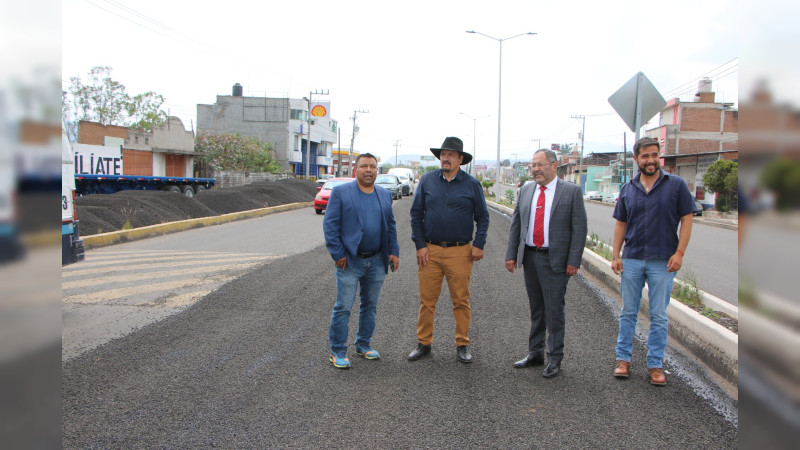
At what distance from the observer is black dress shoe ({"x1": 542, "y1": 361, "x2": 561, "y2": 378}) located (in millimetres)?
4918

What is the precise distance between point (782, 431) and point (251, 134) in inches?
2807

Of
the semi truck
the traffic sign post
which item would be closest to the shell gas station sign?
the semi truck

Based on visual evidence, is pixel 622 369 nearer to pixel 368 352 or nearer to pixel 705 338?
pixel 705 338

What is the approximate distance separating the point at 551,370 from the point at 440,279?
1.34 metres

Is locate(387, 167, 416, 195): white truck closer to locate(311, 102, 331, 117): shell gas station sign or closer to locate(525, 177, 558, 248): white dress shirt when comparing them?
locate(311, 102, 331, 117): shell gas station sign

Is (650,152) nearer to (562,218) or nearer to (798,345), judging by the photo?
(562,218)

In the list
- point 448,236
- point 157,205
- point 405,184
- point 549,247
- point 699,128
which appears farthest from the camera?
point 699,128

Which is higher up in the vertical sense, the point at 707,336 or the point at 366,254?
the point at 366,254

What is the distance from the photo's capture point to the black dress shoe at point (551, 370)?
4918mm

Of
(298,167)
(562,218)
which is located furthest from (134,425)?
(298,167)

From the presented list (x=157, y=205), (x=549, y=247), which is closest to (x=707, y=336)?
(x=549, y=247)

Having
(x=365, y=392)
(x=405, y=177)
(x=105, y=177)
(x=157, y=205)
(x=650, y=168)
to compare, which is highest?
(x=405, y=177)

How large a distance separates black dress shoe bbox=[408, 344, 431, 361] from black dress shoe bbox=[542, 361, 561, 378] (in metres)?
1.11

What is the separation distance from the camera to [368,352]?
538 cm
